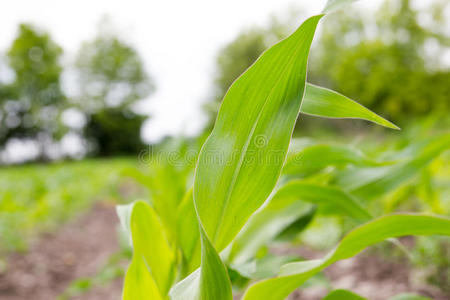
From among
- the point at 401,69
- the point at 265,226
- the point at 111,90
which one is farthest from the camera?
the point at 111,90

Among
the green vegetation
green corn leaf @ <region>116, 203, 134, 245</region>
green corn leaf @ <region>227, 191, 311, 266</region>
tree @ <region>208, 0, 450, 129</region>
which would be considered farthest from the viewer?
tree @ <region>208, 0, 450, 129</region>

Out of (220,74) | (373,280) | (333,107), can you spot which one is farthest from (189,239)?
(220,74)

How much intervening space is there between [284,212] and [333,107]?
0.32 meters

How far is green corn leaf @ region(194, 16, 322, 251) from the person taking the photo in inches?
13.3

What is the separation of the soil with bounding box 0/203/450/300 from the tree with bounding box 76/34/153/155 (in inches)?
719

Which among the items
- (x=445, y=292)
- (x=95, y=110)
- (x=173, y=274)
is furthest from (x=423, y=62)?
(x=95, y=110)

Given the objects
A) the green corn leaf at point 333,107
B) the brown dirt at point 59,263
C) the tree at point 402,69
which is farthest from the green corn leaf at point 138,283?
the tree at point 402,69

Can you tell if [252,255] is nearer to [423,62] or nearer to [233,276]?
[233,276]

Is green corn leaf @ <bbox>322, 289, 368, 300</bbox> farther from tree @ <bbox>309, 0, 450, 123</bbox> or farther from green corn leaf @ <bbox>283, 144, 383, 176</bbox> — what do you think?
tree @ <bbox>309, 0, 450, 123</bbox>

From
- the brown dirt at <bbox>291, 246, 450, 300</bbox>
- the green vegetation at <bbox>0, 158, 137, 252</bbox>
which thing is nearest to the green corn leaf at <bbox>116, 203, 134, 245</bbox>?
the green vegetation at <bbox>0, 158, 137, 252</bbox>

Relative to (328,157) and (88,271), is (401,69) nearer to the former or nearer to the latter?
(88,271)

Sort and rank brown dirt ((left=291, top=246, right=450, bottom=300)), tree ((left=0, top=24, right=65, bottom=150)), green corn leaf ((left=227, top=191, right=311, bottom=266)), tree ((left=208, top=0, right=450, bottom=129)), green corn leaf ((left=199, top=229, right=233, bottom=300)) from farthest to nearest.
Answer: tree ((left=0, top=24, right=65, bottom=150)) < tree ((left=208, top=0, right=450, bottom=129)) < brown dirt ((left=291, top=246, right=450, bottom=300)) < green corn leaf ((left=227, top=191, right=311, bottom=266)) < green corn leaf ((left=199, top=229, right=233, bottom=300))

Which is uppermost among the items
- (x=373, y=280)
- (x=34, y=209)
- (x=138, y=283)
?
(x=138, y=283)

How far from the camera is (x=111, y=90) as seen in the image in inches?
923
